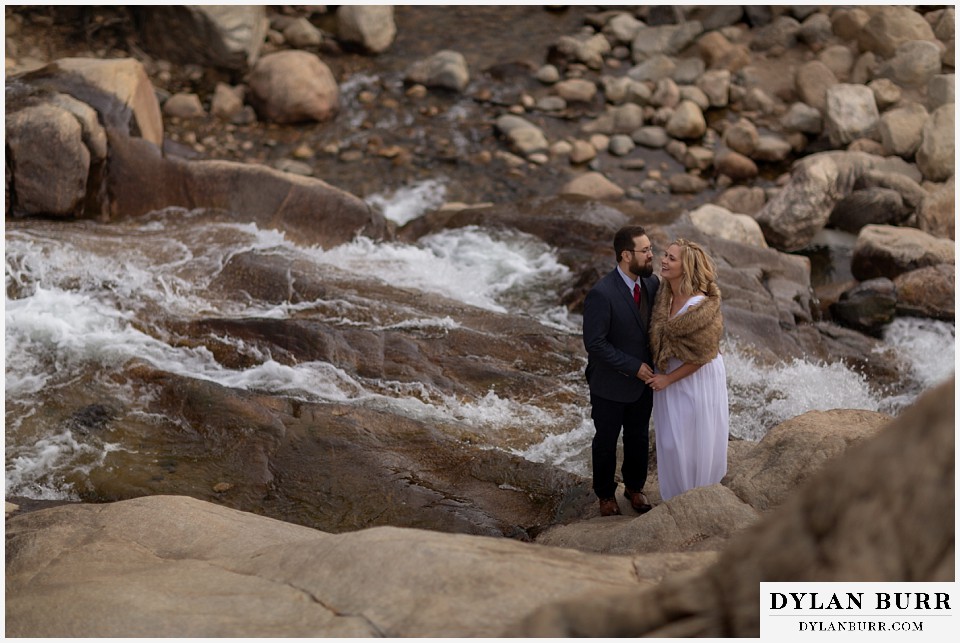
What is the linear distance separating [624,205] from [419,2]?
7468mm

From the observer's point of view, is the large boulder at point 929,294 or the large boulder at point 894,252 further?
the large boulder at point 894,252

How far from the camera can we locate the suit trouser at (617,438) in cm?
531

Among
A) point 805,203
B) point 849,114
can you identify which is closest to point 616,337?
point 805,203

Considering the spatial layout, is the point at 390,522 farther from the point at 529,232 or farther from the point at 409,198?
the point at 409,198

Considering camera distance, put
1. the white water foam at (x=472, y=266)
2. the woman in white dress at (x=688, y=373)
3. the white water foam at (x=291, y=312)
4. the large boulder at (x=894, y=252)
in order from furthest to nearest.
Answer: the large boulder at (x=894, y=252)
the white water foam at (x=472, y=266)
the white water foam at (x=291, y=312)
the woman in white dress at (x=688, y=373)

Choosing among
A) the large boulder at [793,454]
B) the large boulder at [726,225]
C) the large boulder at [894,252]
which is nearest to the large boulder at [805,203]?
the large boulder at [726,225]

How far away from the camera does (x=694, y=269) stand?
16.2 ft

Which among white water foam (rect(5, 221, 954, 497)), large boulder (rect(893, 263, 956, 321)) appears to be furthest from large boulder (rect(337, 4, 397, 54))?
large boulder (rect(893, 263, 956, 321))

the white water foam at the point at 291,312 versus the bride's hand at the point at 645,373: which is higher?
the bride's hand at the point at 645,373

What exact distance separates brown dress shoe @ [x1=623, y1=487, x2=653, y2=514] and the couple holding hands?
257 millimetres

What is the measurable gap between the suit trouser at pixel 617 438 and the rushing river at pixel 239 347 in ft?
2.86

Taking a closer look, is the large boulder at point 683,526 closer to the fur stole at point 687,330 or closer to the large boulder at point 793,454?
the large boulder at point 793,454

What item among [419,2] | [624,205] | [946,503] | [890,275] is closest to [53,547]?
[946,503]

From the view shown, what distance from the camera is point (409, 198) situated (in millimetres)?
12961
